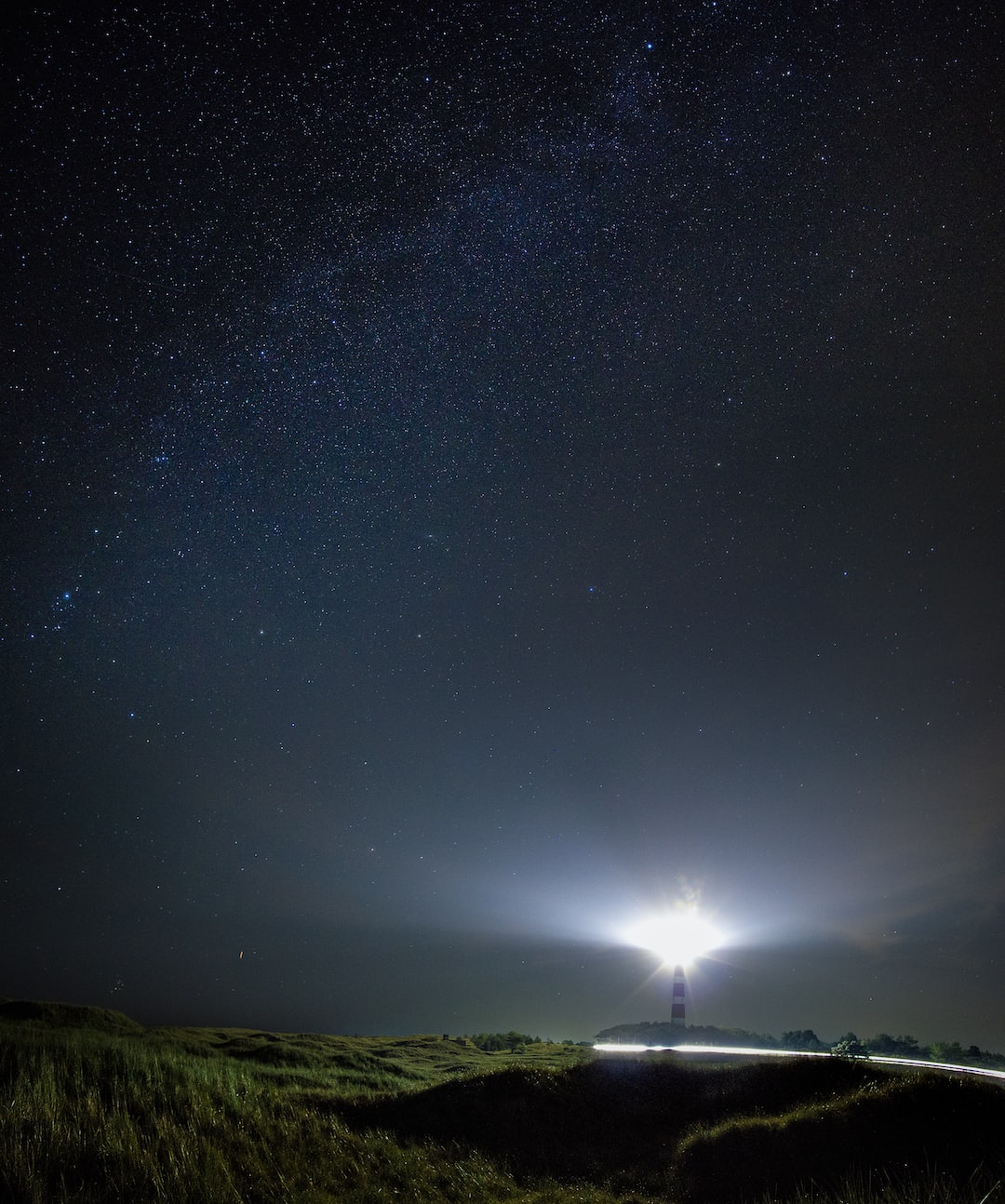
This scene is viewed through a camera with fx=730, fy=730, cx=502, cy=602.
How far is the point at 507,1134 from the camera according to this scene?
1434cm

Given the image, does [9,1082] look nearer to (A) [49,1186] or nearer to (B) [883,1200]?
(A) [49,1186]

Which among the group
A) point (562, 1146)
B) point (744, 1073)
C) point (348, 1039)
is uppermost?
point (744, 1073)

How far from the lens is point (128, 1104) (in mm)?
12867

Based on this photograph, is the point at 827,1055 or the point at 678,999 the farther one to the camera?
the point at 678,999

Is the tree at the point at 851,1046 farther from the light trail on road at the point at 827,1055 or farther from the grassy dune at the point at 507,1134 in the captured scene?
the grassy dune at the point at 507,1134

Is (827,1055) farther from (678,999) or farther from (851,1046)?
(678,999)

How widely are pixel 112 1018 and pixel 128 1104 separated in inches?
886

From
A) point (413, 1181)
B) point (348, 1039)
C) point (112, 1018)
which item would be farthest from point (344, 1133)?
point (348, 1039)

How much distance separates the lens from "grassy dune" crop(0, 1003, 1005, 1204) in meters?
10.0

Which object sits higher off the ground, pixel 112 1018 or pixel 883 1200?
pixel 883 1200

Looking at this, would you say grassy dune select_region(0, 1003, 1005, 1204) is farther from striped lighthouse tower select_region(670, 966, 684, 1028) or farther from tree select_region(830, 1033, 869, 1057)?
striped lighthouse tower select_region(670, 966, 684, 1028)

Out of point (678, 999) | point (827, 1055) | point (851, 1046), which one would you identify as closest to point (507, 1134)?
point (827, 1055)

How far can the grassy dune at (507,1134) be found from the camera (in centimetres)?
1001

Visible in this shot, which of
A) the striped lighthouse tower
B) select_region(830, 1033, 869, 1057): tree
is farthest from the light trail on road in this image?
the striped lighthouse tower
